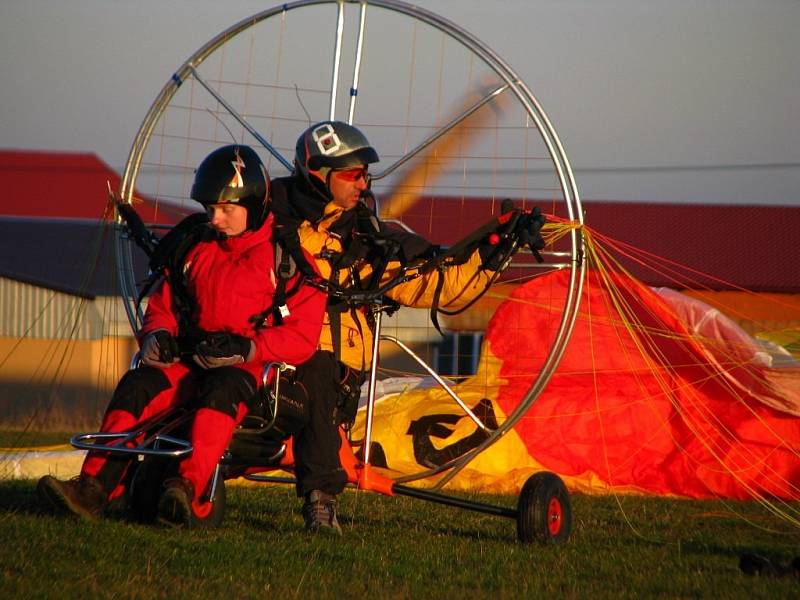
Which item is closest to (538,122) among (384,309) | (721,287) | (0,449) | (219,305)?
(384,309)

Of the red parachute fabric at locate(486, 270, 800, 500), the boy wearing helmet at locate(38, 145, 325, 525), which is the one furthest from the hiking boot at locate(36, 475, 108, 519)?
the red parachute fabric at locate(486, 270, 800, 500)

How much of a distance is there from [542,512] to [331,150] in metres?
1.95

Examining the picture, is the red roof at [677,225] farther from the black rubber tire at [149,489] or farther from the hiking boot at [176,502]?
the hiking boot at [176,502]

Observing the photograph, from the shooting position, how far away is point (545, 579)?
4262 mm

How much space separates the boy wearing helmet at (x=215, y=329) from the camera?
190 inches

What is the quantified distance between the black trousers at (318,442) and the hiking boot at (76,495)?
844 millimetres

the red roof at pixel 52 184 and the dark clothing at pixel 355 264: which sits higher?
the red roof at pixel 52 184

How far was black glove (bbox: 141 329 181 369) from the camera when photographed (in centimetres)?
505

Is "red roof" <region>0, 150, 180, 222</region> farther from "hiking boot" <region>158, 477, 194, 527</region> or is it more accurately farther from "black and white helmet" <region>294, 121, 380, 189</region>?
"hiking boot" <region>158, 477, 194, 527</region>

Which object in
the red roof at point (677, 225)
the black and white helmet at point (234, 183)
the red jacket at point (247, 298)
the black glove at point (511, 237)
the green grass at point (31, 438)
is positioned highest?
the red roof at point (677, 225)

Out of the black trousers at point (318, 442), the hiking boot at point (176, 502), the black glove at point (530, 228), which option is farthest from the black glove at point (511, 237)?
the hiking boot at point (176, 502)

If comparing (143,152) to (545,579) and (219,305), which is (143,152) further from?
(545,579)

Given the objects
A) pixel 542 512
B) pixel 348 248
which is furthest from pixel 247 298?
pixel 542 512

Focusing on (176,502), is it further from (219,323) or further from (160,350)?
(219,323)
